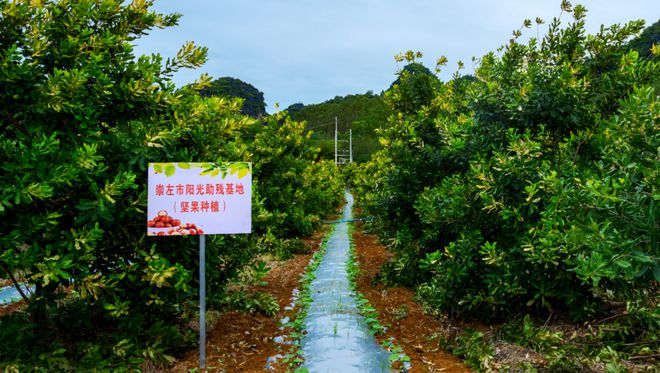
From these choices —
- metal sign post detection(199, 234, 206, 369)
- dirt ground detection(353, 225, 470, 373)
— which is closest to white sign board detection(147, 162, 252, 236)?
metal sign post detection(199, 234, 206, 369)

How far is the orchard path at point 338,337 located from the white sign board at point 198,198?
1.59m

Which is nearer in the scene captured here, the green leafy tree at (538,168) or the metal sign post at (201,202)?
the green leafy tree at (538,168)

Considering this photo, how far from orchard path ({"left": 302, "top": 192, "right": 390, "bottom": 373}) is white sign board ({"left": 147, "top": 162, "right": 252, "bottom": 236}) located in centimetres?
159

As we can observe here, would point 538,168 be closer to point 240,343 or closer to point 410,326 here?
point 410,326

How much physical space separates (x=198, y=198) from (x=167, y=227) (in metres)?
0.41

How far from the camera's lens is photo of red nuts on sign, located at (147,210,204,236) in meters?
4.22

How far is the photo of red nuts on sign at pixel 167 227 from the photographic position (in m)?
4.22

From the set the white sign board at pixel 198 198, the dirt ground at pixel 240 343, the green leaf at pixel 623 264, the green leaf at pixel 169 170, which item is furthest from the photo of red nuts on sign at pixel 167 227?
the green leaf at pixel 623 264

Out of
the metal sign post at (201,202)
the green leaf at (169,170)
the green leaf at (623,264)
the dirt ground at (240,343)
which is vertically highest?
the green leaf at (169,170)

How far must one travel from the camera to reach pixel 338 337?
5.35 metres

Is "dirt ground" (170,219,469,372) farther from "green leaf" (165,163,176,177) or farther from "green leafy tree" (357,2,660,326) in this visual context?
"green leaf" (165,163,176,177)

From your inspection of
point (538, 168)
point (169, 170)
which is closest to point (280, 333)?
point (169, 170)

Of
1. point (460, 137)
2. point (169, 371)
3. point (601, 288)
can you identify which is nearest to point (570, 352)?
point (601, 288)

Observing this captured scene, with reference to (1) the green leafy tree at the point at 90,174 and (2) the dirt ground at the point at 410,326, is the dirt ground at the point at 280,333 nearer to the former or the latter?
(2) the dirt ground at the point at 410,326
